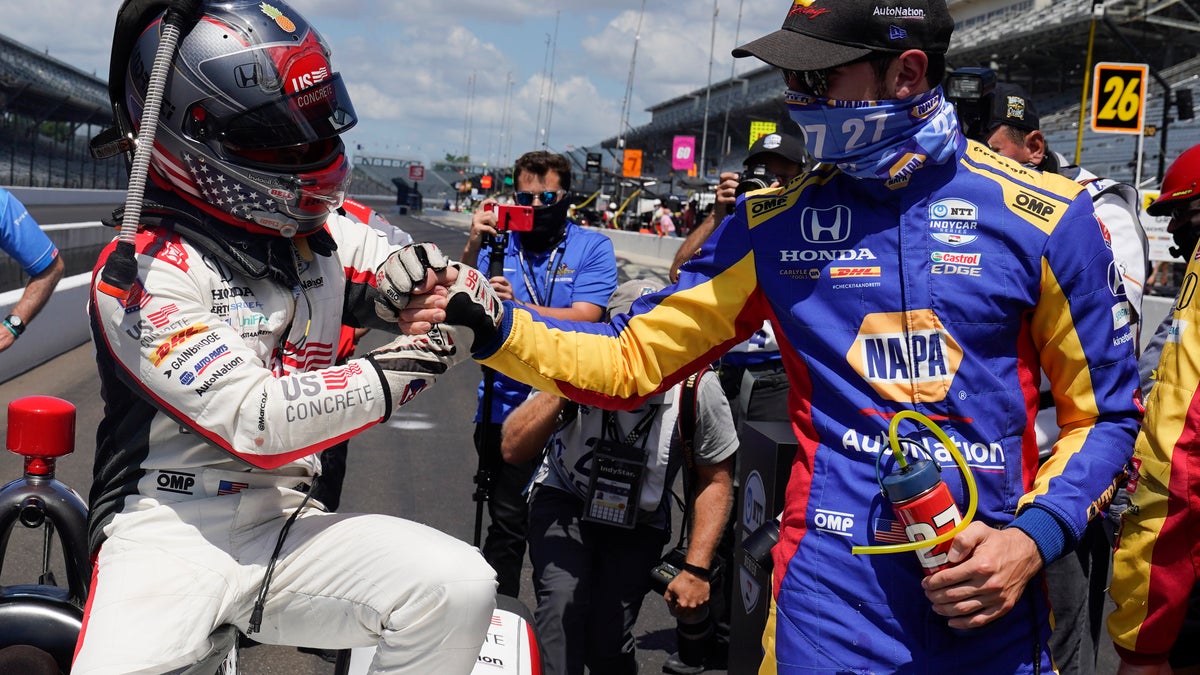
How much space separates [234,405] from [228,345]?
0.46 ft

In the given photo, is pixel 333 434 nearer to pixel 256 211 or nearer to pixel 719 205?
pixel 256 211

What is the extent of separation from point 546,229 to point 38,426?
299 cm

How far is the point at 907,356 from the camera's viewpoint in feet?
7.23

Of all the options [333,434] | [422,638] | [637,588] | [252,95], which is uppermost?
[252,95]

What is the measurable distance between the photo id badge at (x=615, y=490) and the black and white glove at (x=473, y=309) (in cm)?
141

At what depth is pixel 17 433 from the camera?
290cm

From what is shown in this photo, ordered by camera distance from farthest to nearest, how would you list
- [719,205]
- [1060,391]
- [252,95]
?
[719,205]
[252,95]
[1060,391]

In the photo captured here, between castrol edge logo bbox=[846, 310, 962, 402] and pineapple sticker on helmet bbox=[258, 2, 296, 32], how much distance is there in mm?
1541

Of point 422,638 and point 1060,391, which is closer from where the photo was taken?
point 1060,391

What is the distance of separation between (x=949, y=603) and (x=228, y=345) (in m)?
1.54

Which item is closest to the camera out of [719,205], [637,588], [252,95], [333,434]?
[333,434]

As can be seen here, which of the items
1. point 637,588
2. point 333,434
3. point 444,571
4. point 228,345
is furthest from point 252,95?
point 637,588

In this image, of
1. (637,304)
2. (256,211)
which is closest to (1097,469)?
(637,304)

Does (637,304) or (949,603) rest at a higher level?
(637,304)
